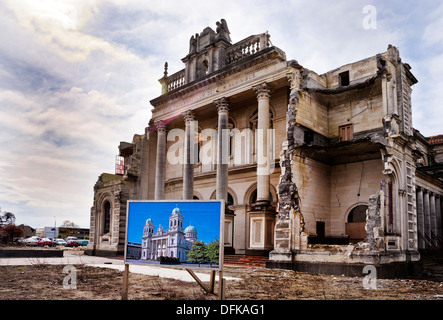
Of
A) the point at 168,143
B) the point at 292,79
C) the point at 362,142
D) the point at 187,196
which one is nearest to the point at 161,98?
the point at 168,143

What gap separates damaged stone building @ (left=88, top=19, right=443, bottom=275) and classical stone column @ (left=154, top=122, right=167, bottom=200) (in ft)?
0.25

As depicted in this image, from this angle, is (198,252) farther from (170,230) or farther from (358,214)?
(358,214)

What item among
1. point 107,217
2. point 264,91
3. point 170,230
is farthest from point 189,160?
point 170,230

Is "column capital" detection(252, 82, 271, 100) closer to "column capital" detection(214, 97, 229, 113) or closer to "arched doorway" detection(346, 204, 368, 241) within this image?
"column capital" detection(214, 97, 229, 113)

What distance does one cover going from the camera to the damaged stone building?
732 inches

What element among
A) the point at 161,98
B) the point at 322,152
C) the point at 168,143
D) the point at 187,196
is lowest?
the point at 187,196

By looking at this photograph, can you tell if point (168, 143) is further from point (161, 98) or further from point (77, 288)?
point (77, 288)

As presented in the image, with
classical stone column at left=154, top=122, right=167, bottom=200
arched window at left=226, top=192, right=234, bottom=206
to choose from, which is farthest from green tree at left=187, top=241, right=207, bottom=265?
classical stone column at left=154, top=122, right=167, bottom=200

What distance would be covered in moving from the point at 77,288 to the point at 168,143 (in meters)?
23.9

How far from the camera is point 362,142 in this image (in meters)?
19.4

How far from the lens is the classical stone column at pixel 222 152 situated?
83.3 ft

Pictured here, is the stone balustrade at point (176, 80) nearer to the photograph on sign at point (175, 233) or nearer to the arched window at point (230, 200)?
the arched window at point (230, 200)
